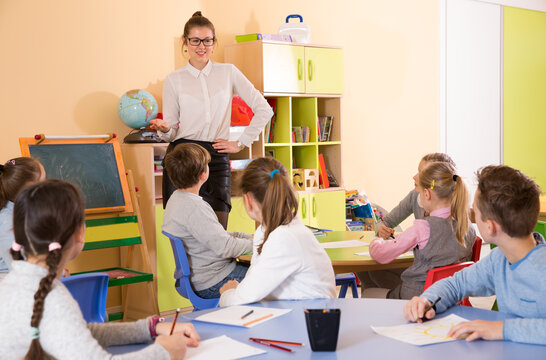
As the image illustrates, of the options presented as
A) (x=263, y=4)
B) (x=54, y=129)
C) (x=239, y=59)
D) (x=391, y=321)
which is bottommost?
(x=391, y=321)

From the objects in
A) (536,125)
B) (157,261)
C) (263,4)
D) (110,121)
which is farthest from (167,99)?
(536,125)

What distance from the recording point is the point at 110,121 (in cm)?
460

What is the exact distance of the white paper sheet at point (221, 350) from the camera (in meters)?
1.46

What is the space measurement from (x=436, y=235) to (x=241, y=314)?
4.40ft

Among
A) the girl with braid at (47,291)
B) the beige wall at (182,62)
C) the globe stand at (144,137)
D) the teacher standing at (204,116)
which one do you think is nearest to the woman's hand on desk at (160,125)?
the teacher standing at (204,116)

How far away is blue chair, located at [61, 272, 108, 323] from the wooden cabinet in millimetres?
2880

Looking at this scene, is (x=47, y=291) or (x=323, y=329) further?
(x=323, y=329)

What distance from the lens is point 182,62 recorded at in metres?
4.98

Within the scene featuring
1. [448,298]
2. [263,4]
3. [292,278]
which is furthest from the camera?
[263,4]

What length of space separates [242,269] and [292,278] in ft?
4.07

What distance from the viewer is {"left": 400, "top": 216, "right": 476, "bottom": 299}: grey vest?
288 centimetres

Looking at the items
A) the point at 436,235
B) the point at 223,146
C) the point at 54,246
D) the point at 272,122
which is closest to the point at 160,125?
the point at 223,146

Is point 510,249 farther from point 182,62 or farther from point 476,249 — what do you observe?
point 182,62

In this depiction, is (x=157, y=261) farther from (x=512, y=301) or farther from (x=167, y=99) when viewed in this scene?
(x=512, y=301)
